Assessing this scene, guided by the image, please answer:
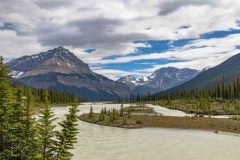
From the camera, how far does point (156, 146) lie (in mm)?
60438

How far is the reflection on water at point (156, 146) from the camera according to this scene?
169ft

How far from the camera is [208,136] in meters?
73.8

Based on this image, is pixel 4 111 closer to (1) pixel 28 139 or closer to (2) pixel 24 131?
(2) pixel 24 131

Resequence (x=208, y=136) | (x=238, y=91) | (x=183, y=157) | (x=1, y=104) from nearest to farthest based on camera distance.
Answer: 1. (x=1, y=104)
2. (x=183, y=157)
3. (x=208, y=136)
4. (x=238, y=91)

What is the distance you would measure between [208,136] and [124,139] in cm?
1858

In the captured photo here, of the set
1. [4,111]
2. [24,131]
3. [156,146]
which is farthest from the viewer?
[156,146]

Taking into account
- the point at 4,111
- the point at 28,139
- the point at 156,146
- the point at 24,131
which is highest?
the point at 4,111

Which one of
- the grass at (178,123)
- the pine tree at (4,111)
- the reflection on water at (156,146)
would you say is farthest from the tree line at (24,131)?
the grass at (178,123)

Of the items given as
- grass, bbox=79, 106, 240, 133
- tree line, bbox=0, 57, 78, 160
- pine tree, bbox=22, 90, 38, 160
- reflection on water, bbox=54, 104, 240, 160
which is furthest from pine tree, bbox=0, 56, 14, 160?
grass, bbox=79, 106, 240, 133

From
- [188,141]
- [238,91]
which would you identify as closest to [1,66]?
[188,141]

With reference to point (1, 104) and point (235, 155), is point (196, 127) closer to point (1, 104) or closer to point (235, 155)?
point (235, 155)

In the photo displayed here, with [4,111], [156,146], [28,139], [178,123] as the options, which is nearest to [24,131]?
[28,139]

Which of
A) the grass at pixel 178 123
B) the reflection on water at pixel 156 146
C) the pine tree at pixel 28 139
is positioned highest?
the pine tree at pixel 28 139

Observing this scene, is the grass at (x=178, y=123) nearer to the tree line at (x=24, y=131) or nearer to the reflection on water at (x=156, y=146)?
the reflection on water at (x=156, y=146)
